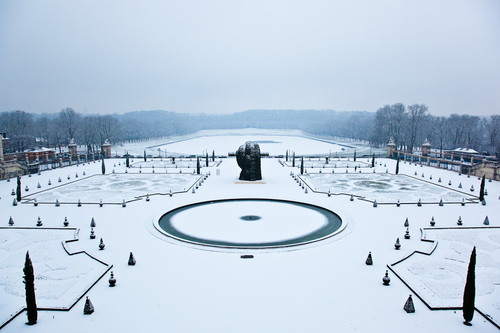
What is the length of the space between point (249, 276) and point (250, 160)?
884 inches

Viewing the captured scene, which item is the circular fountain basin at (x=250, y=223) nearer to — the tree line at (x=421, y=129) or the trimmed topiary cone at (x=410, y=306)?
the trimmed topiary cone at (x=410, y=306)

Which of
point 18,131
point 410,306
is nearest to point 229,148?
point 18,131

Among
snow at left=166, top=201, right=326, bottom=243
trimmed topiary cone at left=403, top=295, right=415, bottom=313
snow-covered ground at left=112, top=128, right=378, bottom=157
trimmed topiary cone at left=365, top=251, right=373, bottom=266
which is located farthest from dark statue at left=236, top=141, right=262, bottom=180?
snow-covered ground at left=112, top=128, right=378, bottom=157

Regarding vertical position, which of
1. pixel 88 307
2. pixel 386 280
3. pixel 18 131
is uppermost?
pixel 18 131

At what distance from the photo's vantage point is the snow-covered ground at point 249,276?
37.9 ft

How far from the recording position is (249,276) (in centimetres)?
1469

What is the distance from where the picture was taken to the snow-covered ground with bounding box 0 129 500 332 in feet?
37.9

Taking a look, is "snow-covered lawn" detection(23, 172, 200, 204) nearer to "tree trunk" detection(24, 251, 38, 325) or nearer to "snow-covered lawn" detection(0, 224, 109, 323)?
"snow-covered lawn" detection(0, 224, 109, 323)

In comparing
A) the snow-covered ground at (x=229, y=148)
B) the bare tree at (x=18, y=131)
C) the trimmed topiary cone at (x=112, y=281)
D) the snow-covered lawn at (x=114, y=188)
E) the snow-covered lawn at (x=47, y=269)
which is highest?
the bare tree at (x=18, y=131)

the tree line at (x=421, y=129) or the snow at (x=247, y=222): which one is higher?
the tree line at (x=421, y=129)

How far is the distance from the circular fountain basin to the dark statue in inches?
339

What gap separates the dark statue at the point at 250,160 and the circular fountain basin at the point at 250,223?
8.62m

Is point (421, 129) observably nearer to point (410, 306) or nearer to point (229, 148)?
point (229, 148)

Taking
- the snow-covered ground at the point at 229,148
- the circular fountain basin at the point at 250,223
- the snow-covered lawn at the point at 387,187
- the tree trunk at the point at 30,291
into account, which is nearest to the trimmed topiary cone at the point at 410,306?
the circular fountain basin at the point at 250,223
